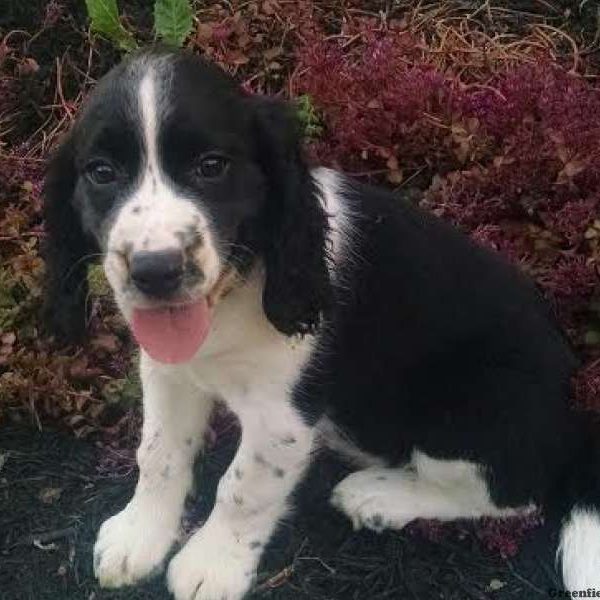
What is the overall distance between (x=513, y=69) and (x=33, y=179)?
209 centimetres

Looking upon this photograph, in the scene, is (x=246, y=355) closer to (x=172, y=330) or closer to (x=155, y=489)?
(x=172, y=330)

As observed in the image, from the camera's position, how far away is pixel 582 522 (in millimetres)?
3361

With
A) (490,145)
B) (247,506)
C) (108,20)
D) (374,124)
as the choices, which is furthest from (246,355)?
(108,20)

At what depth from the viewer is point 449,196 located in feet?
14.3

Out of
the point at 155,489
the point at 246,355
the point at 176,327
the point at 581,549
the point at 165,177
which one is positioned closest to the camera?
the point at 165,177

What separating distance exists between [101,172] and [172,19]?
1.84 m

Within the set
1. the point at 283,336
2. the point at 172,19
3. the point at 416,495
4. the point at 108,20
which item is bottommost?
the point at 416,495

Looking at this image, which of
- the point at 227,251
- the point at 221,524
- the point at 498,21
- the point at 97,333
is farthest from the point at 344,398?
the point at 498,21

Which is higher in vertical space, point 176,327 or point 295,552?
point 176,327

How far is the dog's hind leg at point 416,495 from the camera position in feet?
11.5

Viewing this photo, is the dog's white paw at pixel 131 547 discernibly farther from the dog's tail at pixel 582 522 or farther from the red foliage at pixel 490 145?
the red foliage at pixel 490 145

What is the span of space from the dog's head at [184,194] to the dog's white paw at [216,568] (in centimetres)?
80

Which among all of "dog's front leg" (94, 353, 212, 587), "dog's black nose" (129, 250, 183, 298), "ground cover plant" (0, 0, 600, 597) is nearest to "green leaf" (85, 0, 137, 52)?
"ground cover plant" (0, 0, 600, 597)

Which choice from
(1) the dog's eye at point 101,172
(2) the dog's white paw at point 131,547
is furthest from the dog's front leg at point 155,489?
(1) the dog's eye at point 101,172
